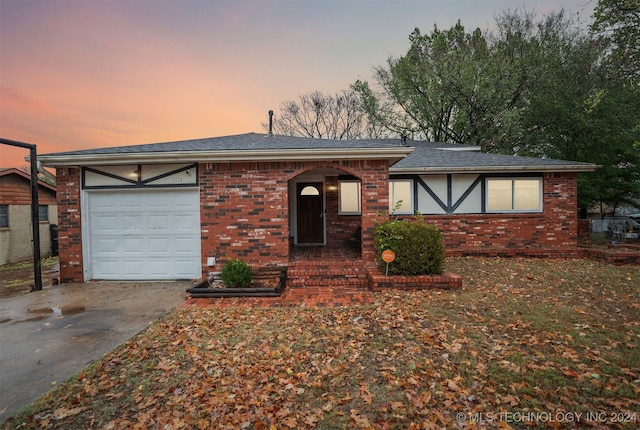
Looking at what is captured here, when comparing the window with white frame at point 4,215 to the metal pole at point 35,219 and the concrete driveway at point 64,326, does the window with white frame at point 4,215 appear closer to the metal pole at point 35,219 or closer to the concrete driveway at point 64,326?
the metal pole at point 35,219

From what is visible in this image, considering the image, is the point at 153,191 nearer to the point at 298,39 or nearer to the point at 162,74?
the point at 162,74

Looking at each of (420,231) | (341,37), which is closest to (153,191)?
(420,231)

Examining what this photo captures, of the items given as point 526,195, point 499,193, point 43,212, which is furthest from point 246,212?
point 43,212

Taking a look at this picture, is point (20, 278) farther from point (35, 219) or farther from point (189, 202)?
point (189, 202)

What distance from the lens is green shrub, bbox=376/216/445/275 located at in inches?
240

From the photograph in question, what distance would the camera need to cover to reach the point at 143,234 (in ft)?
23.8

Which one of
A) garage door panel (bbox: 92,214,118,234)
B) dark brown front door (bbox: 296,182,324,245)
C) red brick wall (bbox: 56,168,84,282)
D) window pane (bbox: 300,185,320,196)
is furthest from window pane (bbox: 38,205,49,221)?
window pane (bbox: 300,185,320,196)

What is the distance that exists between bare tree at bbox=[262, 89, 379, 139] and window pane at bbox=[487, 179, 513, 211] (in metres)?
15.1

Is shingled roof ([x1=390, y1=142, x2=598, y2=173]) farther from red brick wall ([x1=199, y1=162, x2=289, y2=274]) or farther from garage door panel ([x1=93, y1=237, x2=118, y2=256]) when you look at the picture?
garage door panel ([x1=93, y1=237, x2=118, y2=256])

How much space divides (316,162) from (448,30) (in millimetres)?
18595

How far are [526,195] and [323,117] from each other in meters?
18.9

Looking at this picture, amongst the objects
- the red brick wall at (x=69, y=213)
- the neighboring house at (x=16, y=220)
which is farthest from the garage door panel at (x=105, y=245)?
the neighboring house at (x=16, y=220)

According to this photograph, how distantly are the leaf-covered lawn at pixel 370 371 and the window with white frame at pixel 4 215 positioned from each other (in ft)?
49.3

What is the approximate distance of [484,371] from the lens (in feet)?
9.61
